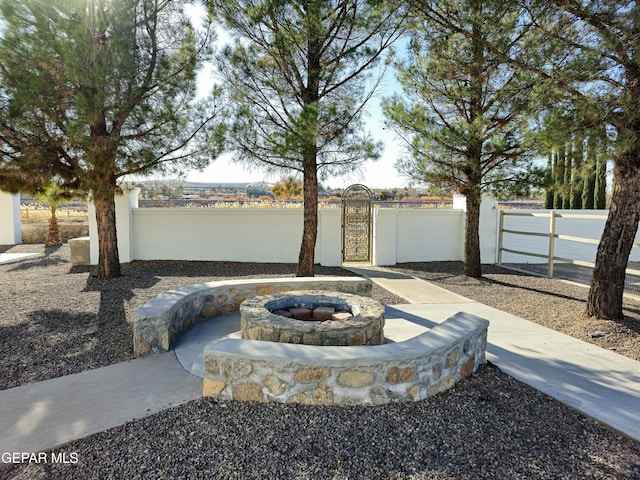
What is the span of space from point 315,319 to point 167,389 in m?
1.96

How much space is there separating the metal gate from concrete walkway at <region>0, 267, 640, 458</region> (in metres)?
6.61

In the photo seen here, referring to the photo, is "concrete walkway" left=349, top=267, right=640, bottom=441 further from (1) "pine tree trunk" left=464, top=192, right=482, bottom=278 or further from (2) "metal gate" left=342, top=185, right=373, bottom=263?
(2) "metal gate" left=342, top=185, right=373, bottom=263

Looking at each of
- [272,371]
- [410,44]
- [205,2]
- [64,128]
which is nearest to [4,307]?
[64,128]

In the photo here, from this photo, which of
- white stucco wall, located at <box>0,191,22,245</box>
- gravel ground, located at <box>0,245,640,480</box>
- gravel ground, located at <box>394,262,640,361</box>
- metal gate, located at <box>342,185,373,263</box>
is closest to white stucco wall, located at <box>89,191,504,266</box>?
metal gate, located at <box>342,185,373,263</box>

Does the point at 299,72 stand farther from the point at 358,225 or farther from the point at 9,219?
the point at 9,219

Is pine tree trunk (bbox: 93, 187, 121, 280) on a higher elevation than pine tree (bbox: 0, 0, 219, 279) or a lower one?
lower

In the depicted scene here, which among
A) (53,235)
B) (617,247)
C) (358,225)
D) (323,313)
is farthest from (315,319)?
(53,235)

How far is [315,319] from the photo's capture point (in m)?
5.05

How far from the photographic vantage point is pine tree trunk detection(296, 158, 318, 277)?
27.9ft

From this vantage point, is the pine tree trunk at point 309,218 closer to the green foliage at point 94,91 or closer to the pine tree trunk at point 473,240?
the green foliage at point 94,91

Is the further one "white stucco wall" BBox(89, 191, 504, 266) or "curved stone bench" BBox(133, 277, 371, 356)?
"white stucco wall" BBox(89, 191, 504, 266)

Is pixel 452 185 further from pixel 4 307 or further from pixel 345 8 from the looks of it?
pixel 4 307

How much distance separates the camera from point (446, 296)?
773 cm

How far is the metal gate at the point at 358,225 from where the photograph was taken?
11.7 metres
